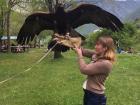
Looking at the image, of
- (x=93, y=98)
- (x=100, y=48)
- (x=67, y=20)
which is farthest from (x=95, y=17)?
(x=93, y=98)

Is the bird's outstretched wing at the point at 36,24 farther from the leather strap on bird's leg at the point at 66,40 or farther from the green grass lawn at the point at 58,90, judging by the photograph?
the green grass lawn at the point at 58,90

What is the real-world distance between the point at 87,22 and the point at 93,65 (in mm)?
667

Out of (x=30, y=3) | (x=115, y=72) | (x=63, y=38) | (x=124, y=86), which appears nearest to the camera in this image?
(x=63, y=38)

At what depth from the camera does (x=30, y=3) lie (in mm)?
39156

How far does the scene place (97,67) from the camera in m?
7.48

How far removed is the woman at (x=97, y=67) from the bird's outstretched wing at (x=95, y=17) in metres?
0.27

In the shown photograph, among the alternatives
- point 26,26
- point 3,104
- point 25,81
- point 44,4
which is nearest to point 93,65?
point 26,26

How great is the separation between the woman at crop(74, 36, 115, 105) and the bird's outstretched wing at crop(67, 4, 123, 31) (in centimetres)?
27

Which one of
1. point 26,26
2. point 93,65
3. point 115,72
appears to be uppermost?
point 26,26

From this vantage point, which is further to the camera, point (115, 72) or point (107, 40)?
point (115, 72)

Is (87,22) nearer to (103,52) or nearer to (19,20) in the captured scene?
(103,52)

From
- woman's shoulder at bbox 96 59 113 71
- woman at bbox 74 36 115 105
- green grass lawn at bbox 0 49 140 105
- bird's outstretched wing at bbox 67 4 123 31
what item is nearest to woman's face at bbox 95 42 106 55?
woman at bbox 74 36 115 105

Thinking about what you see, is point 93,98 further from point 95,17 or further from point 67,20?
point 67,20

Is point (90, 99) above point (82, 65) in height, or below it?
below
